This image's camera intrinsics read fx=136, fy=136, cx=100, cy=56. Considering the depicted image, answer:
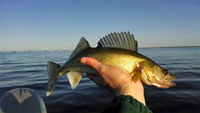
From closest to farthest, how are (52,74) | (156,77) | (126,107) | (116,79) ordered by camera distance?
(126,107) < (116,79) < (156,77) < (52,74)

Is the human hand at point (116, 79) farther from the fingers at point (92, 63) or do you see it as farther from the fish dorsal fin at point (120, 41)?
the fish dorsal fin at point (120, 41)

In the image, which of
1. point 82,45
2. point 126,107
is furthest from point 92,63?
point 126,107

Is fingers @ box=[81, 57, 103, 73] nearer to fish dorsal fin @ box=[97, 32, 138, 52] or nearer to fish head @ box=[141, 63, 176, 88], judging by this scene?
fish dorsal fin @ box=[97, 32, 138, 52]

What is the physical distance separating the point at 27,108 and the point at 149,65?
3.64 meters

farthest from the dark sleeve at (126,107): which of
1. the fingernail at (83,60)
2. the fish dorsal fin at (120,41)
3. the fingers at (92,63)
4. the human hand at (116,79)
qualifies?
the fish dorsal fin at (120,41)

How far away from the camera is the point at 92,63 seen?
3320 millimetres

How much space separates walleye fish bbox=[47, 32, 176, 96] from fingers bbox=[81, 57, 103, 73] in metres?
0.18

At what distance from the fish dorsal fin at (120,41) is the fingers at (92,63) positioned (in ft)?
2.07

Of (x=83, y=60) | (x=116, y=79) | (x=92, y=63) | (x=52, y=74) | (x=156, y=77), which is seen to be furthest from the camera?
(x=52, y=74)

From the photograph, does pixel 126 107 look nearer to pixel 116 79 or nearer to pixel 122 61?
pixel 116 79

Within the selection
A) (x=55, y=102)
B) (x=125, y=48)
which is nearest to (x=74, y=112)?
(x=55, y=102)

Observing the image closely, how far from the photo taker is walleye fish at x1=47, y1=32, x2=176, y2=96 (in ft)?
11.2

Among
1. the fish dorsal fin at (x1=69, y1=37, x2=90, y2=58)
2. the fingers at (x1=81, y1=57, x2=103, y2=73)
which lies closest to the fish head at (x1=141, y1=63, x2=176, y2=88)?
the fingers at (x1=81, y1=57, x2=103, y2=73)

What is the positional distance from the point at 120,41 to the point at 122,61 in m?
0.62
